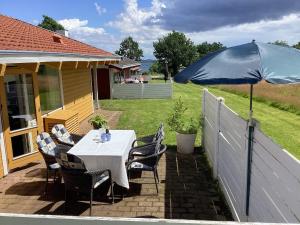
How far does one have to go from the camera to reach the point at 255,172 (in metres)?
3.54

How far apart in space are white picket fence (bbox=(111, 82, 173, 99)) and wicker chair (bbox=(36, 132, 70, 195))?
14608 millimetres

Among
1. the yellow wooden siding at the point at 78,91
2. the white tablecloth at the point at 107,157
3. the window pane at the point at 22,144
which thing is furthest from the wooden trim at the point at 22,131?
the yellow wooden siding at the point at 78,91

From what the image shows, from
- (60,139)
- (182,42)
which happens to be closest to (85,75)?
(60,139)

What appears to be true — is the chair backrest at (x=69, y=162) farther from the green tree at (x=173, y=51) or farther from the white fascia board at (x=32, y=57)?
the green tree at (x=173, y=51)

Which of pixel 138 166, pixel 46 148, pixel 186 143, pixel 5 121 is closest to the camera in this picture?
pixel 138 166

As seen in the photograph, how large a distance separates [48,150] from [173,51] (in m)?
61.7

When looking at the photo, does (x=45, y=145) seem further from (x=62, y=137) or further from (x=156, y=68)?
(x=156, y=68)

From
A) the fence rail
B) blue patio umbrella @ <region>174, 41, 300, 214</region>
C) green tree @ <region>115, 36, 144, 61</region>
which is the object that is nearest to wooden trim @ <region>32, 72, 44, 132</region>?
blue patio umbrella @ <region>174, 41, 300, 214</region>

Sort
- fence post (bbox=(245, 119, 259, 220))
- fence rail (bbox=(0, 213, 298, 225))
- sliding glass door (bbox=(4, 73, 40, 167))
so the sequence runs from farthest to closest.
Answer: sliding glass door (bbox=(4, 73, 40, 167)) < fence post (bbox=(245, 119, 259, 220)) < fence rail (bbox=(0, 213, 298, 225))

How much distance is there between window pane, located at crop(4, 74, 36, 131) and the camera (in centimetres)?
704

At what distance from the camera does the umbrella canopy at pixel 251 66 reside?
125 inches

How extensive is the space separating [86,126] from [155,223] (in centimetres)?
1078

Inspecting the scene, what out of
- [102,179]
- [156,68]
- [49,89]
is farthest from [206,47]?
[102,179]

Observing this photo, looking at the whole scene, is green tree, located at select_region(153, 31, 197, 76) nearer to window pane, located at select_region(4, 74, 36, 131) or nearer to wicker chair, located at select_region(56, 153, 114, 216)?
window pane, located at select_region(4, 74, 36, 131)
